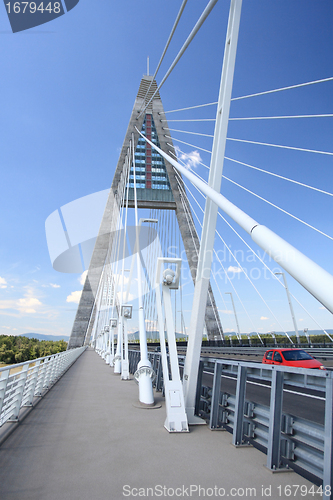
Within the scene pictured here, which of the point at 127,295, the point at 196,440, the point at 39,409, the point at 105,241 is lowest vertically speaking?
the point at 39,409

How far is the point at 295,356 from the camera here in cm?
1298

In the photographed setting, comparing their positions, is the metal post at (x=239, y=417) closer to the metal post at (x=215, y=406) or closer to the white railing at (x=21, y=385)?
the metal post at (x=215, y=406)

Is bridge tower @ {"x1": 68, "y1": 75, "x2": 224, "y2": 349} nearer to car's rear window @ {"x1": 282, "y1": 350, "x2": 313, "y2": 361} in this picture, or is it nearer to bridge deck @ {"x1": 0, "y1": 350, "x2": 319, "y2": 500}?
car's rear window @ {"x1": 282, "y1": 350, "x2": 313, "y2": 361}

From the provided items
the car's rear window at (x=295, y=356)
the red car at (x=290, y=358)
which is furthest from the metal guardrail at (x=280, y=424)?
the car's rear window at (x=295, y=356)

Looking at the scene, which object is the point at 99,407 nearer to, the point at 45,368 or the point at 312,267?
the point at 45,368

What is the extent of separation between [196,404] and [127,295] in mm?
8277

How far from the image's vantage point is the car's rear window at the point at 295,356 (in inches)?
504

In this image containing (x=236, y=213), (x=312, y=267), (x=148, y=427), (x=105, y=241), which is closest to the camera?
(x=312, y=267)

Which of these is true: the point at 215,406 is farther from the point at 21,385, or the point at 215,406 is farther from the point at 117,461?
the point at 21,385

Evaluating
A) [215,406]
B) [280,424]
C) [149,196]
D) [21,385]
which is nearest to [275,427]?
[280,424]

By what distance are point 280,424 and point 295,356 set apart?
1014cm

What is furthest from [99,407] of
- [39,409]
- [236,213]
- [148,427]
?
Result: [236,213]

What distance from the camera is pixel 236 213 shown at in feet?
11.7

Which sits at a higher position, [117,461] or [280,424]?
[280,424]
